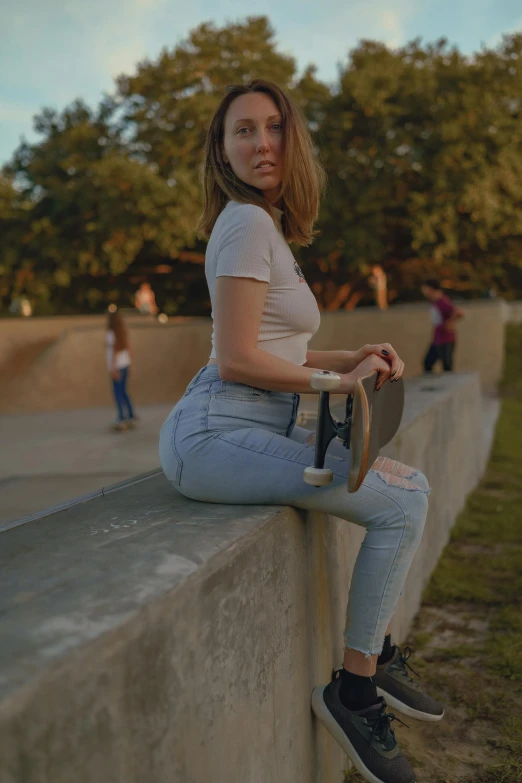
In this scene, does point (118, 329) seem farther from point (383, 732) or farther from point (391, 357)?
point (383, 732)

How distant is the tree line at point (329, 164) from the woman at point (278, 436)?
68.6 feet

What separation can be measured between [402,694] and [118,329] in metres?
8.57

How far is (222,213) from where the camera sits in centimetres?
226

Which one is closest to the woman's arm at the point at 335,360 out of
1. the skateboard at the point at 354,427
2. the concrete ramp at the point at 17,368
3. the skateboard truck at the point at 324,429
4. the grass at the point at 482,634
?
the skateboard at the point at 354,427

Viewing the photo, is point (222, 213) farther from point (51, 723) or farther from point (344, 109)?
point (344, 109)

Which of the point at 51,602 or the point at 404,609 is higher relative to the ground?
the point at 51,602

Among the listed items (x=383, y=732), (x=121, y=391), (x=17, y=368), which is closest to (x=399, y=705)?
(x=383, y=732)

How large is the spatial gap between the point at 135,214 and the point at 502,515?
63.3 ft

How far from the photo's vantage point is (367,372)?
213 cm

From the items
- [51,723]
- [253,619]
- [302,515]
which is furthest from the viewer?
[302,515]

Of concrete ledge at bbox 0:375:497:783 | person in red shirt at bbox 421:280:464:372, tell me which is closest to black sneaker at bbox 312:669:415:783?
concrete ledge at bbox 0:375:497:783

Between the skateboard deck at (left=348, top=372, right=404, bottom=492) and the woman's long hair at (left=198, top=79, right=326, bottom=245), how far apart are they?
0.63 m

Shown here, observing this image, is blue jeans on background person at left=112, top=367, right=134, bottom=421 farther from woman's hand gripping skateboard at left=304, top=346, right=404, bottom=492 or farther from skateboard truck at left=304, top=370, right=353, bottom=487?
skateboard truck at left=304, top=370, right=353, bottom=487

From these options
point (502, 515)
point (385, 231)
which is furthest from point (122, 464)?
point (385, 231)
